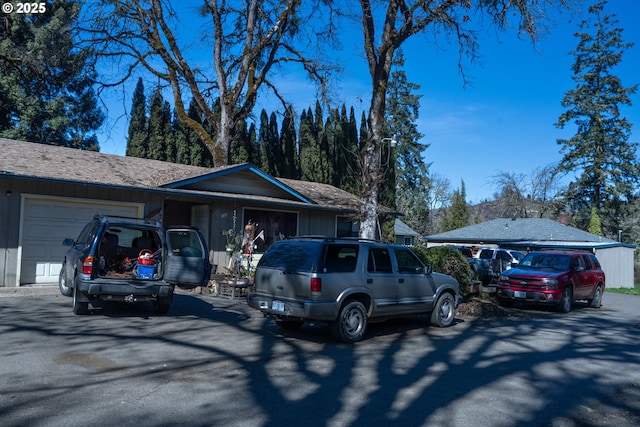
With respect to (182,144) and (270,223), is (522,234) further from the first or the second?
(182,144)

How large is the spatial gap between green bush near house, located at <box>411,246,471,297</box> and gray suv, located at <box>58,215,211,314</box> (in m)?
7.07

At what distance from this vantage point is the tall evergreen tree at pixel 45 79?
2567 centimetres

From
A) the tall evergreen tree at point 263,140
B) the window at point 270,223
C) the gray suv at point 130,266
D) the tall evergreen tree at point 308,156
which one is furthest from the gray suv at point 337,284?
the tall evergreen tree at point 308,156

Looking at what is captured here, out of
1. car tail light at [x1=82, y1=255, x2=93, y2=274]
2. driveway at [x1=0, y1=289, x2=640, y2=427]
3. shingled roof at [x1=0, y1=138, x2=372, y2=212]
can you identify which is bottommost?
driveway at [x1=0, y1=289, x2=640, y2=427]

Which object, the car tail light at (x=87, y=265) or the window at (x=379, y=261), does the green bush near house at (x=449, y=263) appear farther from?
the car tail light at (x=87, y=265)

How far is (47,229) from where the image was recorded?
1429 cm

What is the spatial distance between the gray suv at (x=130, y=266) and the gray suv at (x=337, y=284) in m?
1.61

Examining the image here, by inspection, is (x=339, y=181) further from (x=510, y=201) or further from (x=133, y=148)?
(x=510, y=201)

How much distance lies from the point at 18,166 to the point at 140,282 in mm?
6388

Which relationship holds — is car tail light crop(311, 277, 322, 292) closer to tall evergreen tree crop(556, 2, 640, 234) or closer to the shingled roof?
the shingled roof

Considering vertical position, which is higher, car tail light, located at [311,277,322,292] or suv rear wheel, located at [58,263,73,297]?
car tail light, located at [311,277,322,292]

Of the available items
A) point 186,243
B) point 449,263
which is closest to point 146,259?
point 186,243

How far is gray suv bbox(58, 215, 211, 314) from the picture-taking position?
955cm

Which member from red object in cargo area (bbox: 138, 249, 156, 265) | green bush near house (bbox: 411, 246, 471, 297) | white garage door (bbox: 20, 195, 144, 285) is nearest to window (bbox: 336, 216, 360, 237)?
green bush near house (bbox: 411, 246, 471, 297)
